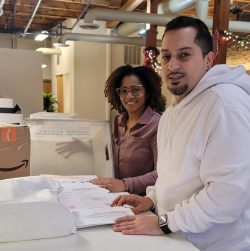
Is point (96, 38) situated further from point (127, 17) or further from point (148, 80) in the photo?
point (148, 80)

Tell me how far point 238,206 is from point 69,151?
0.84 meters

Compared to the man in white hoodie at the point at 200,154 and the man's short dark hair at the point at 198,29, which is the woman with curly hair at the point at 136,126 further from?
the man's short dark hair at the point at 198,29

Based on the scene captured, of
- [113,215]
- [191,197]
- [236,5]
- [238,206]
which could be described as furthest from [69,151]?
[236,5]

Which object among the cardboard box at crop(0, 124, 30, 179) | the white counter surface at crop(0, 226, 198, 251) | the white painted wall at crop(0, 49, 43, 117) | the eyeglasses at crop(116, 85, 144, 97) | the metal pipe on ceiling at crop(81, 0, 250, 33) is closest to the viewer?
the white counter surface at crop(0, 226, 198, 251)

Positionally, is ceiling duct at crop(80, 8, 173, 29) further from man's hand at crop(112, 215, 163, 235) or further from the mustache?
man's hand at crop(112, 215, 163, 235)

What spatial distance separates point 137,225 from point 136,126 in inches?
30.7

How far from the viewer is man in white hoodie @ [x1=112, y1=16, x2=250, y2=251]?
0.87 metres

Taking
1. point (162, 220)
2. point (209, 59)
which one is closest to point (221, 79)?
point (209, 59)

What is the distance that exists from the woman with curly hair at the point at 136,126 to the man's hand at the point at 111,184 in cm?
4

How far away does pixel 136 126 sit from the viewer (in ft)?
5.27

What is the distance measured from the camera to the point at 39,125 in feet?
4.84

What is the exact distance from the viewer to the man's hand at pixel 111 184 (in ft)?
4.13

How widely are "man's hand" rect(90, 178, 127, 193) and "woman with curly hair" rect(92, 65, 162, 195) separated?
4cm

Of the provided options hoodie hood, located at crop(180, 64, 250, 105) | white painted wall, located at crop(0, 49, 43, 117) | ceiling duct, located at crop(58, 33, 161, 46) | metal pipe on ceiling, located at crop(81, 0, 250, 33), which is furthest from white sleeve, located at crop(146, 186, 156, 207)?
ceiling duct, located at crop(58, 33, 161, 46)
